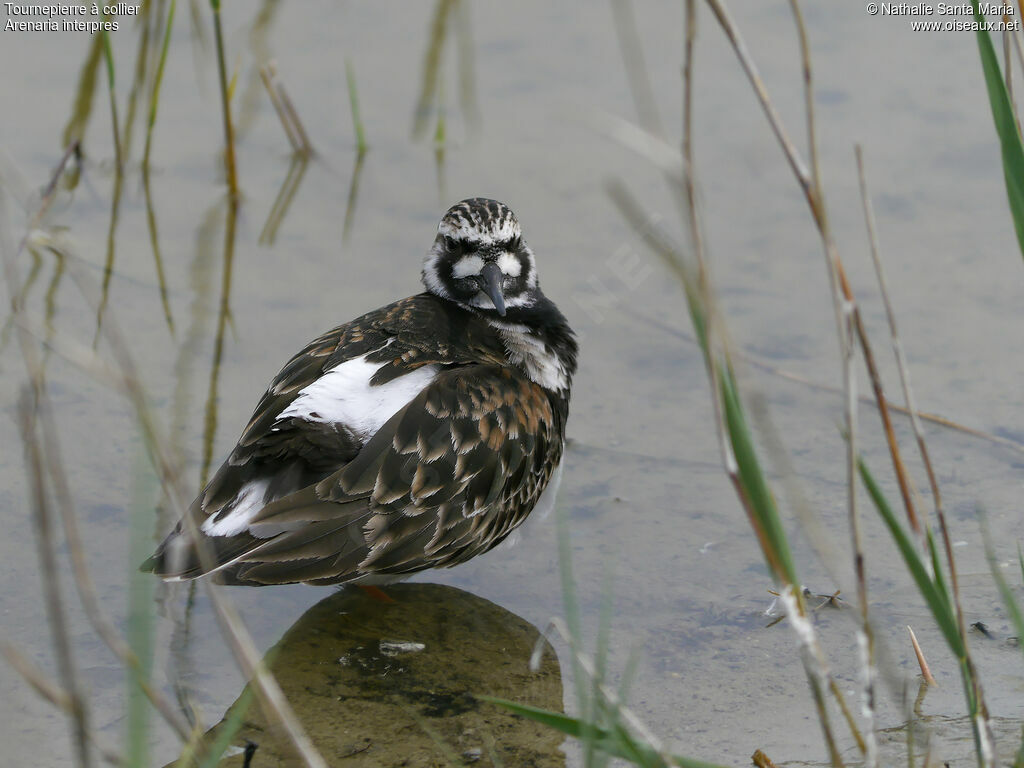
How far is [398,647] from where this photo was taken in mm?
3885

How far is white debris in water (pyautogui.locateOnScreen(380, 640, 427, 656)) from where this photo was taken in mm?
3861

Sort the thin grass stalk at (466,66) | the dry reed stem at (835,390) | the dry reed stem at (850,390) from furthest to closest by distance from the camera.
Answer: the thin grass stalk at (466,66), the dry reed stem at (835,390), the dry reed stem at (850,390)

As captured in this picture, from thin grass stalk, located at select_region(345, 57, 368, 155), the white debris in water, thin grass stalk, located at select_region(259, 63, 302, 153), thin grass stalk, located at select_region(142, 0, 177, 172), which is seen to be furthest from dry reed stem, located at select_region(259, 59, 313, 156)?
the white debris in water

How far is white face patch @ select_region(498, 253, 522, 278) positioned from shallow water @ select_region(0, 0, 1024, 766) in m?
0.78

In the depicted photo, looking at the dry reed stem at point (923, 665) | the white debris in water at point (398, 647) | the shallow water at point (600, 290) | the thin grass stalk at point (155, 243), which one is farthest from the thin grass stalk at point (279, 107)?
the dry reed stem at point (923, 665)

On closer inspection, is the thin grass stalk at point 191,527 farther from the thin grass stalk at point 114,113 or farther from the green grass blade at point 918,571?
the thin grass stalk at point 114,113

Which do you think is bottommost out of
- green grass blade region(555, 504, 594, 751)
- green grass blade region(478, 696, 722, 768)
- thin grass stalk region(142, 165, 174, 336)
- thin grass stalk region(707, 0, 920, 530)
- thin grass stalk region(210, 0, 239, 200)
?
green grass blade region(478, 696, 722, 768)

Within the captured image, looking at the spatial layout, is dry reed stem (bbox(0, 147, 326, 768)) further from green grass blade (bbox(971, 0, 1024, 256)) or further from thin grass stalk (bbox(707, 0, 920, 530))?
green grass blade (bbox(971, 0, 1024, 256))

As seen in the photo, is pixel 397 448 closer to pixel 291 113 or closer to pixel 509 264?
pixel 509 264

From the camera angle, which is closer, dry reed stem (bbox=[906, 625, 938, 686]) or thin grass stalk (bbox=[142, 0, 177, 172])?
dry reed stem (bbox=[906, 625, 938, 686])

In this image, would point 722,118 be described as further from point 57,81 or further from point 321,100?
point 57,81

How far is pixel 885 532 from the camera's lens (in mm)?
4395

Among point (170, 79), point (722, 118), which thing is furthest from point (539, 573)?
point (170, 79)

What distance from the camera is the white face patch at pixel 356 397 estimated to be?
3.69 m
